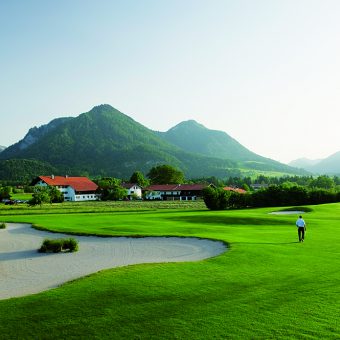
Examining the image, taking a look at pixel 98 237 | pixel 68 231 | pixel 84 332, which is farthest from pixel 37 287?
pixel 68 231

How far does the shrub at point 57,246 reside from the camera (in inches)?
1082

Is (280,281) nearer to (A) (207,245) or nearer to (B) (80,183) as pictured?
(A) (207,245)

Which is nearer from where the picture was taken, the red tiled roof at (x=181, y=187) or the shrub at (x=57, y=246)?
the shrub at (x=57, y=246)

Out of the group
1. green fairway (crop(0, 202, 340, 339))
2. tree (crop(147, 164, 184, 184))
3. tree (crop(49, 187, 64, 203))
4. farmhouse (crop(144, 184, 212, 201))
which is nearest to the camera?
green fairway (crop(0, 202, 340, 339))

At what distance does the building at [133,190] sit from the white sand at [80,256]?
405 ft

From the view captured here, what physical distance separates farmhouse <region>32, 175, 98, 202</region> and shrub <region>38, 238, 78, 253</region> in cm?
12376

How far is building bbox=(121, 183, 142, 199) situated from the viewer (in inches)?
6305

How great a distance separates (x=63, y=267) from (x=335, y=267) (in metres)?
13.8

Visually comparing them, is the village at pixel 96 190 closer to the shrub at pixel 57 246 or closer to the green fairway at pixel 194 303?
the shrub at pixel 57 246

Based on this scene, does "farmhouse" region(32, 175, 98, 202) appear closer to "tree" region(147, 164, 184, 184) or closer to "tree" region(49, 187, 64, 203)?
"tree" region(49, 187, 64, 203)

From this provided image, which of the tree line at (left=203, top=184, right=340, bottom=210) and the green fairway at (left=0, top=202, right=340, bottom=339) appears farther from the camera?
the tree line at (left=203, top=184, right=340, bottom=210)

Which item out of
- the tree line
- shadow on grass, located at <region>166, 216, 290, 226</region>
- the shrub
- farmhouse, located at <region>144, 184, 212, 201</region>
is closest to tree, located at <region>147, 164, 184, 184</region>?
farmhouse, located at <region>144, 184, 212, 201</region>

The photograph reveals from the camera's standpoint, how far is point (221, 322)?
453 inches

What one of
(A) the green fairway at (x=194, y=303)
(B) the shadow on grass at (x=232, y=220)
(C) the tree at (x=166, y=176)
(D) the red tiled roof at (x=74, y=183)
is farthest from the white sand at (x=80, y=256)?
(C) the tree at (x=166, y=176)
